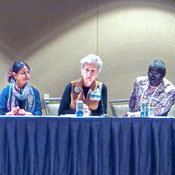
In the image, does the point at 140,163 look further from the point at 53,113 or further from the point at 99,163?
the point at 53,113

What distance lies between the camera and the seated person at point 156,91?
352cm

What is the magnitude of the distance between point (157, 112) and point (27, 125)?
1.36 metres

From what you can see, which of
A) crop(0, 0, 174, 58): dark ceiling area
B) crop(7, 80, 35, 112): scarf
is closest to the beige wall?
crop(0, 0, 174, 58): dark ceiling area

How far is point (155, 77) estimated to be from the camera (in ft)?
11.6

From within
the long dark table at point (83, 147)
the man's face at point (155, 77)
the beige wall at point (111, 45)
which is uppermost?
the beige wall at point (111, 45)

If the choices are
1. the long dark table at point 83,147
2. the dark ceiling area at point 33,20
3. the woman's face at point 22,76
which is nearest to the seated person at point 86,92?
the woman's face at point 22,76

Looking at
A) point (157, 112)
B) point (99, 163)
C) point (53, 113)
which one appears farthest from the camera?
point (53, 113)

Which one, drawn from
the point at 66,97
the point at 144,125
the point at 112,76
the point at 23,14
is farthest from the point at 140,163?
the point at 23,14

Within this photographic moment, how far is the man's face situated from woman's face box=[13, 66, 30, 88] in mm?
1138

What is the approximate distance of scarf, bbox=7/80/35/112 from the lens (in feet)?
12.4

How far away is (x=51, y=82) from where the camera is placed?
522cm

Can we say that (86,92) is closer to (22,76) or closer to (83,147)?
(22,76)

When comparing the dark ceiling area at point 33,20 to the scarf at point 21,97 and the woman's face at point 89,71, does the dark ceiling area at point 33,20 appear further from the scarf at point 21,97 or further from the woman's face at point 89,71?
the woman's face at point 89,71

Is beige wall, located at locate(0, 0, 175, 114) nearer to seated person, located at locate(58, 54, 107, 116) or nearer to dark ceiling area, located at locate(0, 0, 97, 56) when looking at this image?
dark ceiling area, located at locate(0, 0, 97, 56)
